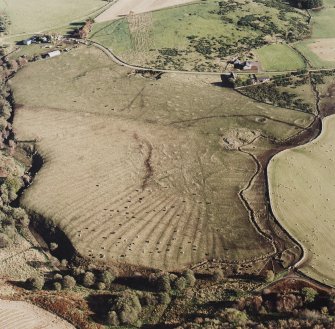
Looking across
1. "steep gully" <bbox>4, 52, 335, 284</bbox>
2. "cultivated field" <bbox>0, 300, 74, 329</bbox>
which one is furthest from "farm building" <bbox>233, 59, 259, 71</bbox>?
"cultivated field" <bbox>0, 300, 74, 329</bbox>

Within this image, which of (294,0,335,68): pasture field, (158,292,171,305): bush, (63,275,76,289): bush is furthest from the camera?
(294,0,335,68): pasture field

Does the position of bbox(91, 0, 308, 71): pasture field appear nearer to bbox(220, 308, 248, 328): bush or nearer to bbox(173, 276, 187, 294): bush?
bbox(173, 276, 187, 294): bush

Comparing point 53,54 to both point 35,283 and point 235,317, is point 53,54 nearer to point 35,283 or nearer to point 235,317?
point 35,283

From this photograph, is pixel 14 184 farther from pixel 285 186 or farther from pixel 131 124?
pixel 285 186

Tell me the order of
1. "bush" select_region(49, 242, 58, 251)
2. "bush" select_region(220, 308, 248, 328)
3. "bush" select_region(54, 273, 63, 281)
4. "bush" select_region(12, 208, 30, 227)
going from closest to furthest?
"bush" select_region(220, 308, 248, 328) → "bush" select_region(54, 273, 63, 281) → "bush" select_region(49, 242, 58, 251) → "bush" select_region(12, 208, 30, 227)

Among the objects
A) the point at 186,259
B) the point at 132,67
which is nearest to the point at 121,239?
the point at 186,259

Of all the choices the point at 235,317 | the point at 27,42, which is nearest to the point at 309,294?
the point at 235,317
